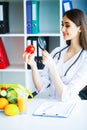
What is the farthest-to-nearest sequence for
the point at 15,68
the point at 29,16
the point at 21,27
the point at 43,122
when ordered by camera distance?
1. the point at 21,27
2. the point at 15,68
3. the point at 29,16
4. the point at 43,122

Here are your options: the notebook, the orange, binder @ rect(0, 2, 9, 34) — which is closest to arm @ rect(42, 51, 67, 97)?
the notebook

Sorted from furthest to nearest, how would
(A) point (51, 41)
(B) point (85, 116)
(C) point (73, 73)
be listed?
(A) point (51, 41) → (C) point (73, 73) → (B) point (85, 116)

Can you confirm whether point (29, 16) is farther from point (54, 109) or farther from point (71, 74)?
point (54, 109)

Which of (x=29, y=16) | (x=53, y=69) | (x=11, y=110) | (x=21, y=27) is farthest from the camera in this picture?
(x=21, y=27)

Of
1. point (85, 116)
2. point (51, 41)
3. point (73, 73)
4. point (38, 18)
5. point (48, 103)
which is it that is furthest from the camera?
point (51, 41)

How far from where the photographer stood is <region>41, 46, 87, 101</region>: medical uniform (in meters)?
1.95

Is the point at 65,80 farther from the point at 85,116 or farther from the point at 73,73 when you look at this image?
the point at 85,116

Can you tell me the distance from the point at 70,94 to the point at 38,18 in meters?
1.39

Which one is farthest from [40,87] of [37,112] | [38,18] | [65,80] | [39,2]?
[39,2]

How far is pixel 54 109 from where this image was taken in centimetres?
168

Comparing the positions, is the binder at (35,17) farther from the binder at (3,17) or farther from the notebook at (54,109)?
the notebook at (54,109)

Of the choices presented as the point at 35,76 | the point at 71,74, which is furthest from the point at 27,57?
the point at 71,74

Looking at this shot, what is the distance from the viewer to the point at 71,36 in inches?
86.0

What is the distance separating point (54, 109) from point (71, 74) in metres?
0.51
